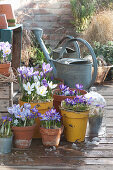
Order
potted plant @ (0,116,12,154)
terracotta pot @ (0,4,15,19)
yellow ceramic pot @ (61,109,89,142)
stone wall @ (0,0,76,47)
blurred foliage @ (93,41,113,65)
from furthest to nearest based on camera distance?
stone wall @ (0,0,76,47) < blurred foliage @ (93,41,113,65) < terracotta pot @ (0,4,15,19) < yellow ceramic pot @ (61,109,89,142) < potted plant @ (0,116,12,154)

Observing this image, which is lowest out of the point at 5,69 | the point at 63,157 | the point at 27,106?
the point at 63,157

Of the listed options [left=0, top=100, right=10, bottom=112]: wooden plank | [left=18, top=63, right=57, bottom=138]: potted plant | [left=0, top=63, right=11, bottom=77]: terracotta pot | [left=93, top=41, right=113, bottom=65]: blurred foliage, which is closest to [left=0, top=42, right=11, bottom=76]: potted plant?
[left=0, top=63, right=11, bottom=77]: terracotta pot

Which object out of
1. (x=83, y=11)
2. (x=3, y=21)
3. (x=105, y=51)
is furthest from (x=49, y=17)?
(x=3, y=21)

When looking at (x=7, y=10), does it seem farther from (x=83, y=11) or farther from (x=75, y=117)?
(x=83, y=11)

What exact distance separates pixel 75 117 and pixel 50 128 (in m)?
0.23

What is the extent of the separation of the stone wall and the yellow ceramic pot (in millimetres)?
3935

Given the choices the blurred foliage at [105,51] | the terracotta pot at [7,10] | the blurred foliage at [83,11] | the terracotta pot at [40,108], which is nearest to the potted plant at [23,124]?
the terracotta pot at [40,108]

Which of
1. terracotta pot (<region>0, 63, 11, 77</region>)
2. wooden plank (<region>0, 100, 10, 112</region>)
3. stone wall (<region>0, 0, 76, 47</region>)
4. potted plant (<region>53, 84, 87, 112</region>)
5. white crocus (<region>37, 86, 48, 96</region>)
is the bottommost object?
wooden plank (<region>0, 100, 10, 112</region>)

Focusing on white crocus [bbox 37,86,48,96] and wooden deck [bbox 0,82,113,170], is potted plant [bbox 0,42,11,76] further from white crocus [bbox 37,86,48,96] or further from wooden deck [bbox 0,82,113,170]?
wooden deck [bbox 0,82,113,170]

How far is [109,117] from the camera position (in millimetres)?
3705

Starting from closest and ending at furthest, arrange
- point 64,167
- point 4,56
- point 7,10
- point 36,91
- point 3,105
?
1. point 64,167
2. point 36,91
3. point 4,56
4. point 3,105
5. point 7,10

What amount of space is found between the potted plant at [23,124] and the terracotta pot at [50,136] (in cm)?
10

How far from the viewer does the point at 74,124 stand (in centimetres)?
297

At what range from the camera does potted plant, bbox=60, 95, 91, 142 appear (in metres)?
2.94
